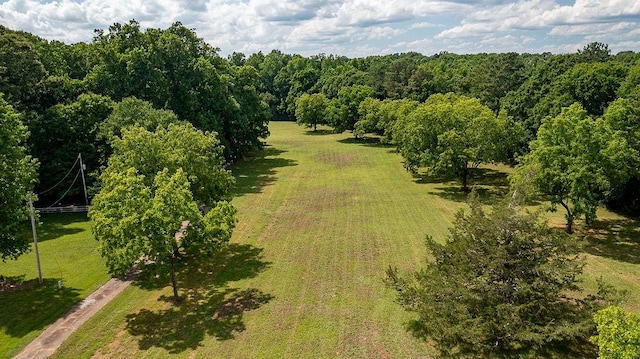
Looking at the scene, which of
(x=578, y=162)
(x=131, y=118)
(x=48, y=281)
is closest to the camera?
(x=48, y=281)

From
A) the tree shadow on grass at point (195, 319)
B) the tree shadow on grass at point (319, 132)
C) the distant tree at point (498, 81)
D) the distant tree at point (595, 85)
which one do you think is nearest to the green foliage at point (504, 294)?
the tree shadow on grass at point (195, 319)

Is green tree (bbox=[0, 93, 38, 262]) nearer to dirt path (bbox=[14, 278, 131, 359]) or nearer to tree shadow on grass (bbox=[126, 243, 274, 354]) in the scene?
dirt path (bbox=[14, 278, 131, 359])

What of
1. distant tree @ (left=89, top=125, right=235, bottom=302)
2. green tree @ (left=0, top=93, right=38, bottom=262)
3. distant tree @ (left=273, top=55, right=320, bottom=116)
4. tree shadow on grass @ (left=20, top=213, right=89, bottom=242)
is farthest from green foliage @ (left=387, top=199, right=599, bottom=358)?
distant tree @ (left=273, top=55, right=320, bottom=116)

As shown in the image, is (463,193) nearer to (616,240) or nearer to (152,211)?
(616,240)

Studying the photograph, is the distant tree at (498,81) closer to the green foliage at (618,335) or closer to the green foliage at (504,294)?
the green foliage at (504,294)

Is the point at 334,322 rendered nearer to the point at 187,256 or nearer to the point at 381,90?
the point at 187,256

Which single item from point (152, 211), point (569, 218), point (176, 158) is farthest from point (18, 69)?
point (569, 218)
